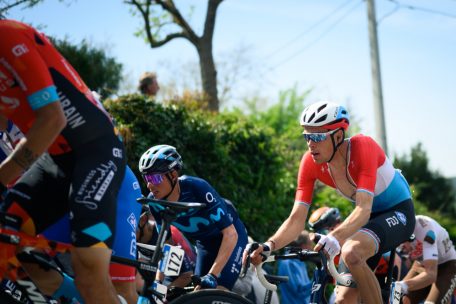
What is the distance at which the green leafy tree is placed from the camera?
2817 cm

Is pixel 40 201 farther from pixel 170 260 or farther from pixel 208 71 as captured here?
pixel 208 71

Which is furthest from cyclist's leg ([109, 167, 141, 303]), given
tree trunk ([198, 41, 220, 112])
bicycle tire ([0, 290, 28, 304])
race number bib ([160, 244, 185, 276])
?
tree trunk ([198, 41, 220, 112])

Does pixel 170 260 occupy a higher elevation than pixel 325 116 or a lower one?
lower

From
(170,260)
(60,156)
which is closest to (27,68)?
(60,156)

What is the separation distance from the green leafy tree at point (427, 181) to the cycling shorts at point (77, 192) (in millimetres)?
24828

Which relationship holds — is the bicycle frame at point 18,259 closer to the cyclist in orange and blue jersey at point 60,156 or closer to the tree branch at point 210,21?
the cyclist in orange and blue jersey at point 60,156

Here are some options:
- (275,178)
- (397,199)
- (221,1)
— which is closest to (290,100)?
(221,1)

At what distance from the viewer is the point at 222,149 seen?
9773mm

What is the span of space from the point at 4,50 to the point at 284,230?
307cm

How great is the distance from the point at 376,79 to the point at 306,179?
10209 millimetres

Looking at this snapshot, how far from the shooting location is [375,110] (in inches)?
618

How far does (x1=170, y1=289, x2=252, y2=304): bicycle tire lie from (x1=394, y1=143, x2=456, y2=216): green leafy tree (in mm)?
24122

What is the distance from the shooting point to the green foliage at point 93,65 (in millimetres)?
11445

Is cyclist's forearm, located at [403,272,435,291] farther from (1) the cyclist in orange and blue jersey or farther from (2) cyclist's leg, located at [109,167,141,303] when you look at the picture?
(1) the cyclist in orange and blue jersey
